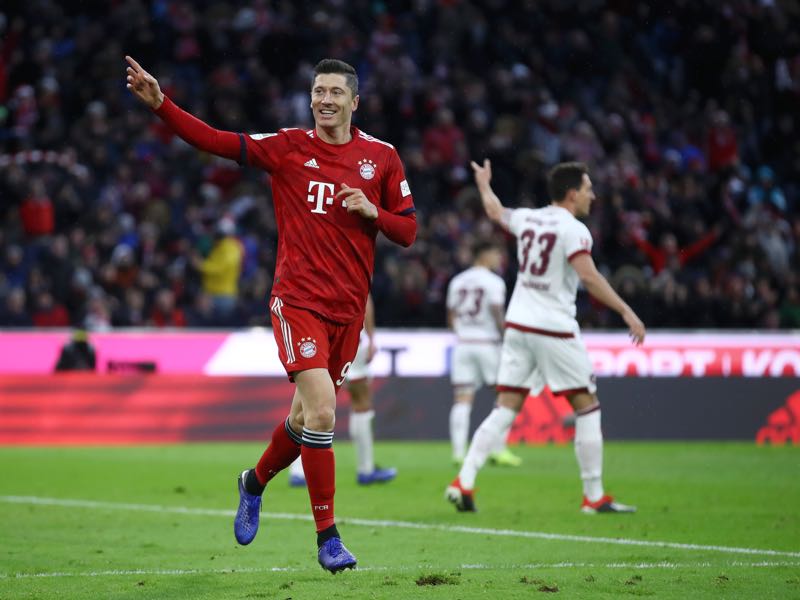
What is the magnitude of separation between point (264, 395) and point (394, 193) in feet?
36.3

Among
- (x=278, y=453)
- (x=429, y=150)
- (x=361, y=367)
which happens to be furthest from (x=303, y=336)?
(x=429, y=150)

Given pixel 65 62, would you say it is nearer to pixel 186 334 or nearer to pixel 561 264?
pixel 186 334

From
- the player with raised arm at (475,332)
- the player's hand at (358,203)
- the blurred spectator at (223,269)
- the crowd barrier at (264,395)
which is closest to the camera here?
the player's hand at (358,203)

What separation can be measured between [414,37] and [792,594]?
19.8 metres

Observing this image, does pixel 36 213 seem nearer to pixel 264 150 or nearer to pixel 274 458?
pixel 274 458

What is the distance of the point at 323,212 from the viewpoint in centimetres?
739

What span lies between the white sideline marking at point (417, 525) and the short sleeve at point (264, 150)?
316 centimetres

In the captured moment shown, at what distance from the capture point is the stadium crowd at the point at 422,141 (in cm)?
2045

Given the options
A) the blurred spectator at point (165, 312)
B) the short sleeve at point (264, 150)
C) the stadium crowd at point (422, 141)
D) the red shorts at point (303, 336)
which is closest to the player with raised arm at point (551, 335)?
the short sleeve at point (264, 150)

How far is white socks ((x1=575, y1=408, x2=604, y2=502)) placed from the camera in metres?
10.6

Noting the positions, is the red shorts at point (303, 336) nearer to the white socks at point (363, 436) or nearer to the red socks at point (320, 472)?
the red socks at point (320, 472)

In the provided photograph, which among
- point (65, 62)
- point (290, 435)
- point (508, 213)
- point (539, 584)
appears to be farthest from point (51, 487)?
point (65, 62)

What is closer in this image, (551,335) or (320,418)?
(320,418)

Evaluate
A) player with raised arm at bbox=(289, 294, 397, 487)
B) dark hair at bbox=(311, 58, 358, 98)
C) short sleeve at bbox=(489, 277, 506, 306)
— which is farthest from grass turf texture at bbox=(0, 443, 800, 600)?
dark hair at bbox=(311, 58, 358, 98)
